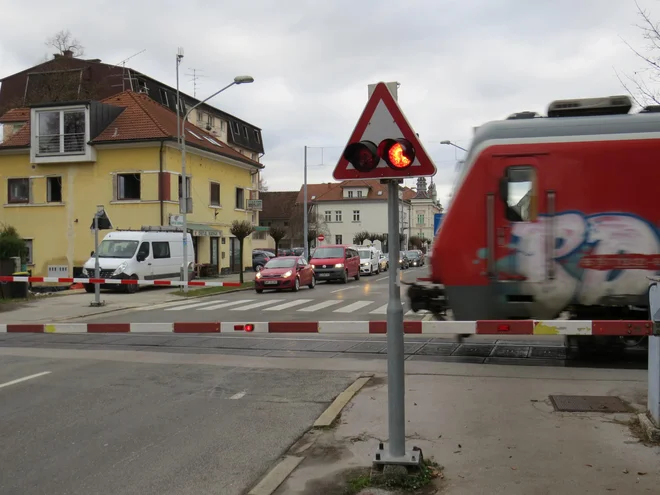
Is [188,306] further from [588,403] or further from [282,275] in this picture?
[588,403]

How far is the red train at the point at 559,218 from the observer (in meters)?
8.34

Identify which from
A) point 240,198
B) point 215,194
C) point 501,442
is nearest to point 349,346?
point 501,442

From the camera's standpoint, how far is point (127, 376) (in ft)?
27.5

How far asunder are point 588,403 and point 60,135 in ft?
106

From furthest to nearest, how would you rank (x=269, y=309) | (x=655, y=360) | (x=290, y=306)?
(x=290, y=306) < (x=269, y=309) < (x=655, y=360)

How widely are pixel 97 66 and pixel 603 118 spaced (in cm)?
4964

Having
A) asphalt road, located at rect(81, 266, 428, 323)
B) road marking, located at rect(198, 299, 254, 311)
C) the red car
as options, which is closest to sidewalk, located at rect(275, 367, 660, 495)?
asphalt road, located at rect(81, 266, 428, 323)

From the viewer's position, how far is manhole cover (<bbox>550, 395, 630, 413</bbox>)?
609 centimetres

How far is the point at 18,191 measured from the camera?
34312mm

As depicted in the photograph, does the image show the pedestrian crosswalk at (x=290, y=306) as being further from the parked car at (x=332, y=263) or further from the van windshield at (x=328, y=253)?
the van windshield at (x=328, y=253)

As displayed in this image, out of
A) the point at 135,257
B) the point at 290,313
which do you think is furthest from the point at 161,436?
the point at 135,257

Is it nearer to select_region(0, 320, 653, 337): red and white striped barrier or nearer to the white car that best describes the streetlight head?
select_region(0, 320, 653, 337): red and white striped barrier

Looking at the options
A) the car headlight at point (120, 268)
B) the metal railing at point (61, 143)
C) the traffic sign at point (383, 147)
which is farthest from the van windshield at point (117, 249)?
the traffic sign at point (383, 147)

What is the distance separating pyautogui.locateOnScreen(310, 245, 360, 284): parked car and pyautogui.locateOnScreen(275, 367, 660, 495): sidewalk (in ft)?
76.2
